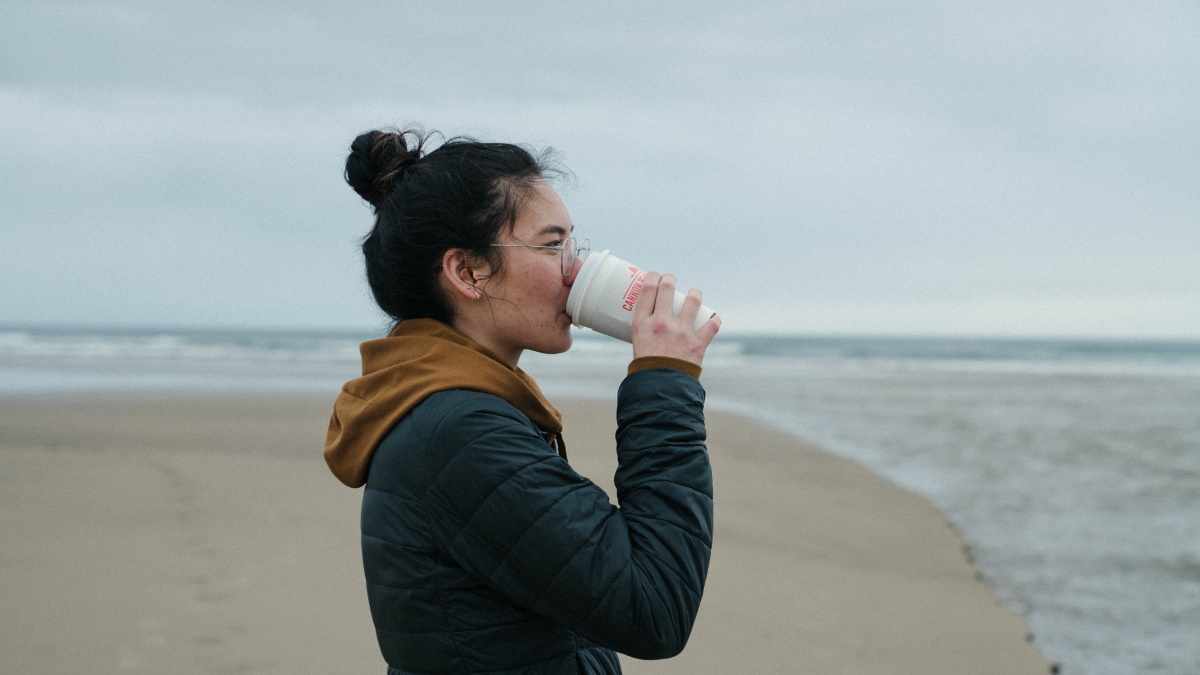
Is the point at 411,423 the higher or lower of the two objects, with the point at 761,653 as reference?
higher

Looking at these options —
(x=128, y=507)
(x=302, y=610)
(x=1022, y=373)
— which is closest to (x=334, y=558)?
(x=302, y=610)

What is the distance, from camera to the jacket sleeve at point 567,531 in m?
1.10

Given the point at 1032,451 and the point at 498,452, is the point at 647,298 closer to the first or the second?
the point at 498,452

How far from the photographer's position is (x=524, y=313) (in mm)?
1351

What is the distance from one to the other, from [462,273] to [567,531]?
46 centimetres

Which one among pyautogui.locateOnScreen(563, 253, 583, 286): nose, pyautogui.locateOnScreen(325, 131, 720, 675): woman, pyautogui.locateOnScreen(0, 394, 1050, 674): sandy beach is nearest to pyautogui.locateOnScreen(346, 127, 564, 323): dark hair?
pyautogui.locateOnScreen(325, 131, 720, 675): woman

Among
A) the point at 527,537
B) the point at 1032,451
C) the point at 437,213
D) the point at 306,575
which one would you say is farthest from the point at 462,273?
the point at 1032,451

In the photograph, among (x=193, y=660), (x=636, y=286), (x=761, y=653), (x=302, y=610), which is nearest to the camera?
(x=636, y=286)

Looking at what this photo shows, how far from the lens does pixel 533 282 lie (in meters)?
1.34

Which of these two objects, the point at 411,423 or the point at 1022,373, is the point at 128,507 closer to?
the point at 411,423

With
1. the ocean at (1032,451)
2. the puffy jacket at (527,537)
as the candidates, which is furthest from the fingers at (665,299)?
the ocean at (1032,451)

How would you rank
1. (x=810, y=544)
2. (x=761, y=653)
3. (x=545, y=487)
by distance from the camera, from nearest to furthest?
1. (x=545, y=487)
2. (x=761, y=653)
3. (x=810, y=544)

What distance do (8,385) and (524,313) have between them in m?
18.4

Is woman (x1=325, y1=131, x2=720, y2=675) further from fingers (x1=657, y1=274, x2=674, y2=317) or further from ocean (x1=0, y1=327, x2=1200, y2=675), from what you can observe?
ocean (x1=0, y1=327, x2=1200, y2=675)
